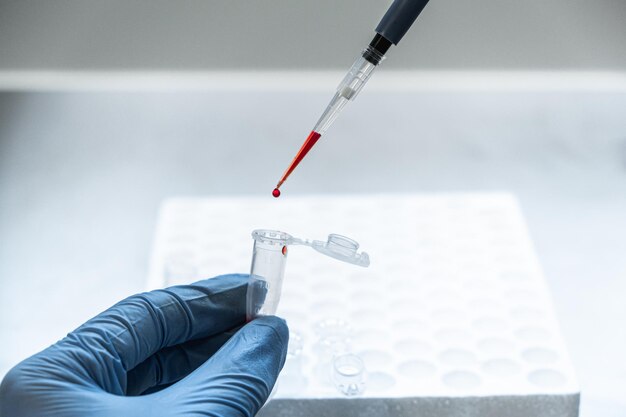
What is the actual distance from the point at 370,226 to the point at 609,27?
117 centimetres

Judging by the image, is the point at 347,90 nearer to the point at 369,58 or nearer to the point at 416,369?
the point at 369,58

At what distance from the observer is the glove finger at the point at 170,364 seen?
115cm

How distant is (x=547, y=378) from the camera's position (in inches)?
53.6

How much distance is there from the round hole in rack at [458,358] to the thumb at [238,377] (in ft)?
1.29

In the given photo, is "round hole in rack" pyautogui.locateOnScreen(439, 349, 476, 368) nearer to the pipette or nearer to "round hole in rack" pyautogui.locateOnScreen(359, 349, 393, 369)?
"round hole in rack" pyautogui.locateOnScreen(359, 349, 393, 369)

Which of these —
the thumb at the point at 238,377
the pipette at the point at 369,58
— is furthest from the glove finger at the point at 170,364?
the pipette at the point at 369,58

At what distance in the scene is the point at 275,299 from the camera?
1.20 meters

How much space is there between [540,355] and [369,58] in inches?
25.5

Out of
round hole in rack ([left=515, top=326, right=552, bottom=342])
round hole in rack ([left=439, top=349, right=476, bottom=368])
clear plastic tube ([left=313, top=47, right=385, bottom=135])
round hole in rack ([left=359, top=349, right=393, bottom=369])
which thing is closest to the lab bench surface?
round hole in rack ([left=515, top=326, right=552, bottom=342])

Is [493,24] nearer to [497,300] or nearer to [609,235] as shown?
[609,235]

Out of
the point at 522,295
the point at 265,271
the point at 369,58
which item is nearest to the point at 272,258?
the point at 265,271

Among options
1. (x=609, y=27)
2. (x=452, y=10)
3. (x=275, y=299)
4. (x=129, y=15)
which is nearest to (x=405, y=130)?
(x=452, y=10)

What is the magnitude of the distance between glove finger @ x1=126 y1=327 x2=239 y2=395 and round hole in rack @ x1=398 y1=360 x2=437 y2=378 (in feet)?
1.14

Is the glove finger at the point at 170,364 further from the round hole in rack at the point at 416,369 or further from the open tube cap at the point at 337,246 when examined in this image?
the round hole in rack at the point at 416,369
